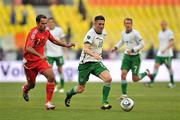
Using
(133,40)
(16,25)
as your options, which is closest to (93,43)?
(133,40)

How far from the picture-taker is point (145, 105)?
1616cm

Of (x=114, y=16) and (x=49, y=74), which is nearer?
(x=49, y=74)

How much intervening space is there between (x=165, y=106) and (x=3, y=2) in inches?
1021

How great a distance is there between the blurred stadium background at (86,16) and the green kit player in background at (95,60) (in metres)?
22.4

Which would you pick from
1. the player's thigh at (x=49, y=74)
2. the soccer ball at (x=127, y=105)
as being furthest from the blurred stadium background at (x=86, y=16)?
the soccer ball at (x=127, y=105)

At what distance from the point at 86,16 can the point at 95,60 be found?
25.2 metres

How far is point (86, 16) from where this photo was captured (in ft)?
131

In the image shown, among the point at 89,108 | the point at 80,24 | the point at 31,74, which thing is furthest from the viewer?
the point at 80,24

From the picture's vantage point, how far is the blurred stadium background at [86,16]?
3875cm

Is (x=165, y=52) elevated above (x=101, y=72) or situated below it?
below

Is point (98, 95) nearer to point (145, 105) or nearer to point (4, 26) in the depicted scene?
point (145, 105)

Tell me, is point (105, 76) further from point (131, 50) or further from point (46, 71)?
point (131, 50)

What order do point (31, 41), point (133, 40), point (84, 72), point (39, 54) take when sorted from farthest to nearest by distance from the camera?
1. point (133, 40)
2. point (84, 72)
3. point (31, 41)
4. point (39, 54)

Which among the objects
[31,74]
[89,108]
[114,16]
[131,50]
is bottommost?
[89,108]
